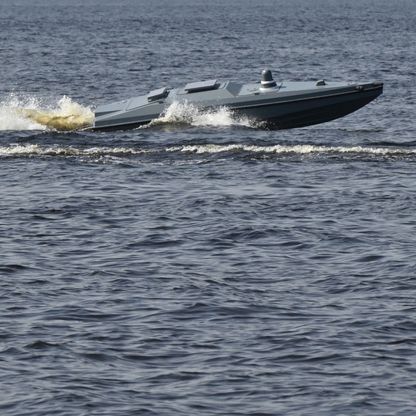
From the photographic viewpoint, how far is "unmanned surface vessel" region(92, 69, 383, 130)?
153 feet

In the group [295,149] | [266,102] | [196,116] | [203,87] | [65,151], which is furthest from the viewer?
[196,116]

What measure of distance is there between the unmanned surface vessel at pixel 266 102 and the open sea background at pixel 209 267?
529mm

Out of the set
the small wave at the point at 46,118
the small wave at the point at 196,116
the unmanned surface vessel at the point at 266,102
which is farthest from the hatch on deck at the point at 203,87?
the small wave at the point at 46,118

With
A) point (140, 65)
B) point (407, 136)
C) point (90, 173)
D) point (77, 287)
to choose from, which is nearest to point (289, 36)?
point (140, 65)

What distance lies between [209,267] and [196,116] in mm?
18400

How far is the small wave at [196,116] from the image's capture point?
4750 cm

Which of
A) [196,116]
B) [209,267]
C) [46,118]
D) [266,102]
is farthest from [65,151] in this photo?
[209,267]

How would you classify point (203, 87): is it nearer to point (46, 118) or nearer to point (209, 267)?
point (46, 118)

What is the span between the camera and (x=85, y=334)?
25594 millimetres

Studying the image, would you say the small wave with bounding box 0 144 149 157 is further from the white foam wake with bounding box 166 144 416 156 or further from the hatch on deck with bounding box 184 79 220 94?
the hatch on deck with bounding box 184 79 220 94

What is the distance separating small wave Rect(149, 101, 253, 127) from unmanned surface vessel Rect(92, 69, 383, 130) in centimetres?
12

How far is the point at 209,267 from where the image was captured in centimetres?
3023

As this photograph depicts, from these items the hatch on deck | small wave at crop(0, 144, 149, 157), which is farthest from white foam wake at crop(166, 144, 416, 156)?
the hatch on deck

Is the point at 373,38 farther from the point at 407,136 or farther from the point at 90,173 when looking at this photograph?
the point at 90,173
